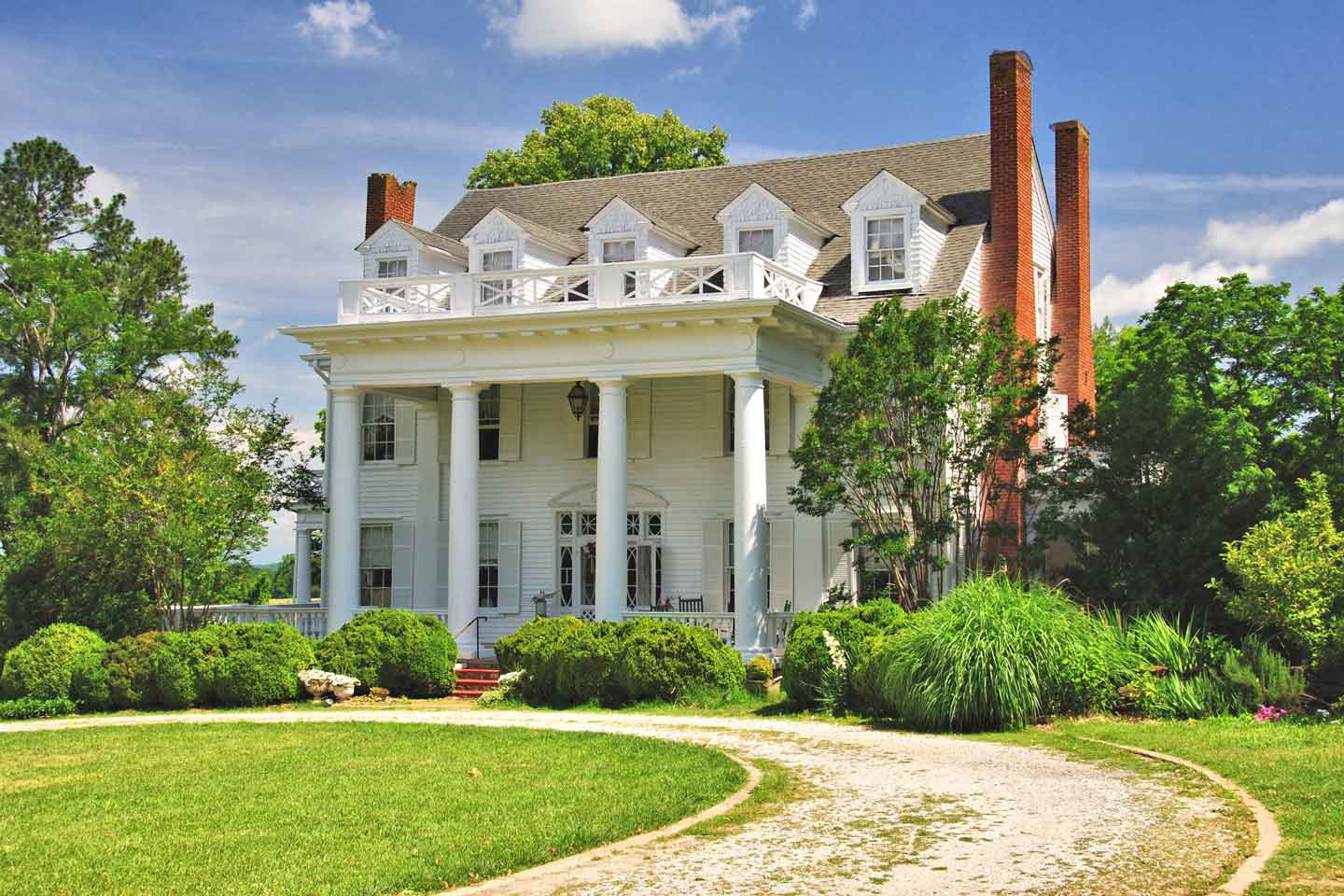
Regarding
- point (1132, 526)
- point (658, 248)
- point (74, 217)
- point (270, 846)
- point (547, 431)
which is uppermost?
point (74, 217)

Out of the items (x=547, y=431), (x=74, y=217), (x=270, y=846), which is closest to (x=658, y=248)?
(x=547, y=431)

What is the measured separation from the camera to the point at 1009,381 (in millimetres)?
23016

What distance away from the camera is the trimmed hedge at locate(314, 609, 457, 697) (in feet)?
74.2

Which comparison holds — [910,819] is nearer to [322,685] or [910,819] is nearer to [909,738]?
[909,738]

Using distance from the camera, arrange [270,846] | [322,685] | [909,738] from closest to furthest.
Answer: [270,846]
[909,738]
[322,685]

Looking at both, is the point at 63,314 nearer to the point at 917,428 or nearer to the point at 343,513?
the point at 343,513

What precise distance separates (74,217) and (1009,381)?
1366 inches

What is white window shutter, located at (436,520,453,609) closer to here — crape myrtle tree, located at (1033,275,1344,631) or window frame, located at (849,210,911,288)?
window frame, located at (849,210,911,288)

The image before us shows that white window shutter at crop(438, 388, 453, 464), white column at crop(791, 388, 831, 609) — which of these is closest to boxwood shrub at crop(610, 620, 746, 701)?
white column at crop(791, 388, 831, 609)

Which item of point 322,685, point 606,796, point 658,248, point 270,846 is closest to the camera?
point 270,846

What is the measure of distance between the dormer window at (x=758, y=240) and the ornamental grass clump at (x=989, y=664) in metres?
12.0

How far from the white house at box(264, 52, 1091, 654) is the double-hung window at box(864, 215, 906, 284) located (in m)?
0.05

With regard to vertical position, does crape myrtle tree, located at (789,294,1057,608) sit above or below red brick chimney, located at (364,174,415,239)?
below

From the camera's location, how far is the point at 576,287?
26.2m
